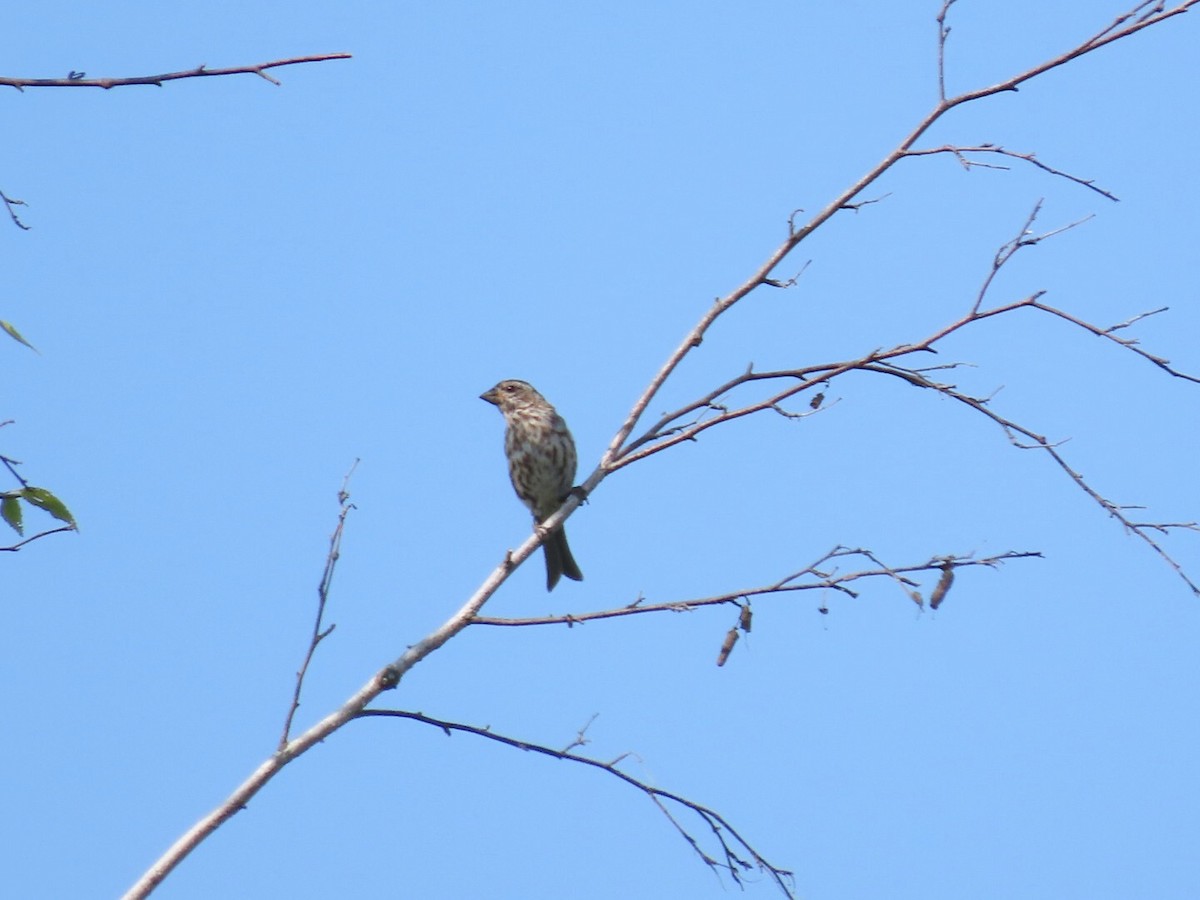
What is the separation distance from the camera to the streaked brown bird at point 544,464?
9000 mm

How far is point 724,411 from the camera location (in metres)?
5.05

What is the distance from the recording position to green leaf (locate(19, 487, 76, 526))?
3.46m

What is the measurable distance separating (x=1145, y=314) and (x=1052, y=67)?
2.57ft

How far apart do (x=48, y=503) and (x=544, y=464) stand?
586 centimetres

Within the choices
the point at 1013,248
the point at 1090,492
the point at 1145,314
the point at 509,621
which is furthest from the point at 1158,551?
the point at 509,621

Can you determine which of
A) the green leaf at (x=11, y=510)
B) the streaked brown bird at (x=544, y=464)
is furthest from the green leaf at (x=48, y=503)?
the streaked brown bird at (x=544, y=464)

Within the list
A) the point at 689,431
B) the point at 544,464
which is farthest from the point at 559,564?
the point at 689,431

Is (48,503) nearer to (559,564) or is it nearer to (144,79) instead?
(144,79)

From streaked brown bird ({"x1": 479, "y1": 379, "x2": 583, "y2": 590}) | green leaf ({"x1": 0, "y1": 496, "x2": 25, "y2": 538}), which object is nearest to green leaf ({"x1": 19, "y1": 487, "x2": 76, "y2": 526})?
green leaf ({"x1": 0, "y1": 496, "x2": 25, "y2": 538})

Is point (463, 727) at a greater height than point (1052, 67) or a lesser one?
lesser

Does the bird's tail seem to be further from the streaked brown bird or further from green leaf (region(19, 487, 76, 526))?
green leaf (region(19, 487, 76, 526))

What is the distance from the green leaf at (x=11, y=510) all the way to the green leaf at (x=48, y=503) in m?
0.02

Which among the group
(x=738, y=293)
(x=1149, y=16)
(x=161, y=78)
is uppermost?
(x=1149, y=16)

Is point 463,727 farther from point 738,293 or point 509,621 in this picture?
point 738,293
